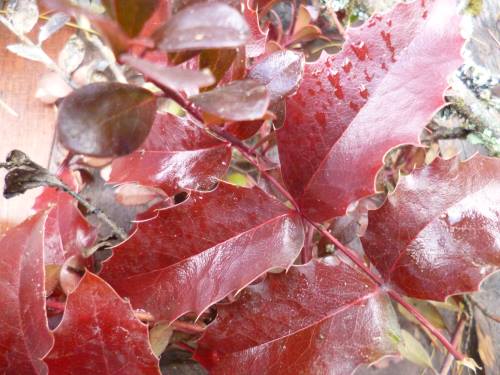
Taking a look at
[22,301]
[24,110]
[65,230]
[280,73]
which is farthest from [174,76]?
[24,110]

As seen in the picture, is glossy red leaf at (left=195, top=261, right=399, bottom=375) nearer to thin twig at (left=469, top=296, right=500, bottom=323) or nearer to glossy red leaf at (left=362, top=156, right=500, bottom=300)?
glossy red leaf at (left=362, top=156, right=500, bottom=300)

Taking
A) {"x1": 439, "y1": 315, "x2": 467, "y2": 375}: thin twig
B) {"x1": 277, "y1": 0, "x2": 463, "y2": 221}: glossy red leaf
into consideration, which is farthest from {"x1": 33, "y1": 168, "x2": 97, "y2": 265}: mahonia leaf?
{"x1": 439, "y1": 315, "x2": 467, "y2": 375}: thin twig

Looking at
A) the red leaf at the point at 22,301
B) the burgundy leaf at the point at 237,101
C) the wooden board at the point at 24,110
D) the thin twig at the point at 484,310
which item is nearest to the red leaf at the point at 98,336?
the red leaf at the point at 22,301

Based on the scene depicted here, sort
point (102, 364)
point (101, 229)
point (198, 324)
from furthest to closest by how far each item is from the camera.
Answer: point (101, 229), point (198, 324), point (102, 364)

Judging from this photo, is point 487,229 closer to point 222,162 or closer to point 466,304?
point 222,162

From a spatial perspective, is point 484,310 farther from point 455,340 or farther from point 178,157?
point 178,157

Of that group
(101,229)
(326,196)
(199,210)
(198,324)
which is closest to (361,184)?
(326,196)
